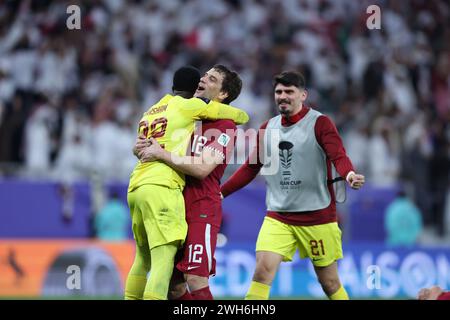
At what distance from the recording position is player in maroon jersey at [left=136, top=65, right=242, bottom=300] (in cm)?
840

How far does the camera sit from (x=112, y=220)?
16.9 m

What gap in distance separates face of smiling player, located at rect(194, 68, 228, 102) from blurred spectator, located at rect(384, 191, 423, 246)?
9506mm

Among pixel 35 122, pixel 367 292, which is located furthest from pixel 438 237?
pixel 35 122

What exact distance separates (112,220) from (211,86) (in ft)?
27.2

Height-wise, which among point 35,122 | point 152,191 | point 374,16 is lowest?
point 152,191

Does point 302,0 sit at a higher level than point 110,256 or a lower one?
higher

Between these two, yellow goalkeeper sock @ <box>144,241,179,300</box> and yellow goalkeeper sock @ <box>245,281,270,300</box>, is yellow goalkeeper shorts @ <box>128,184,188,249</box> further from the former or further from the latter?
yellow goalkeeper sock @ <box>245,281,270,300</box>

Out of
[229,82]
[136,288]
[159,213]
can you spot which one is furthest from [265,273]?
[229,82]

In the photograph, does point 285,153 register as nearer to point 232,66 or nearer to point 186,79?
point 186,79

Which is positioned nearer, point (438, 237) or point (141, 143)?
point (141, 143)

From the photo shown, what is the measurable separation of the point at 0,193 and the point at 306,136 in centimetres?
887
